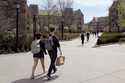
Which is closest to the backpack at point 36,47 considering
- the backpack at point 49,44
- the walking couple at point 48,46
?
the walking couple at point 48,46

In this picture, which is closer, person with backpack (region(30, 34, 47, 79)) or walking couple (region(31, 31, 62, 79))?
walking couple (region(31, 31, 62, 79))

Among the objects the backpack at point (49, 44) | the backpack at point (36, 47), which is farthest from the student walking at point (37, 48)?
the backpack at point (49, 44)

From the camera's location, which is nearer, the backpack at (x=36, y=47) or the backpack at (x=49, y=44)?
the backpack at (x=49, y=44)

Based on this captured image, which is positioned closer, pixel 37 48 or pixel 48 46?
pixel 48 46

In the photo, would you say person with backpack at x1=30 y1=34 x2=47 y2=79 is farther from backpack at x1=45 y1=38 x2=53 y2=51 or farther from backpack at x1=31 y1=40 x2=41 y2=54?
backpack at x1=45 y1=38 x2=53 y2=51

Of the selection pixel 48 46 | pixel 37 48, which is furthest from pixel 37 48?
pixel 48 46

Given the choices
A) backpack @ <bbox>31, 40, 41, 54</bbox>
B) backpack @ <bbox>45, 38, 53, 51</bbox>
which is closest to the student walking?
backpack @ <bbox>31, 40, 41, 54</bbox>

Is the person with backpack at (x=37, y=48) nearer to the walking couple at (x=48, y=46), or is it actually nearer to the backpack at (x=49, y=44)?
the walking couple at (x=48, y=46)

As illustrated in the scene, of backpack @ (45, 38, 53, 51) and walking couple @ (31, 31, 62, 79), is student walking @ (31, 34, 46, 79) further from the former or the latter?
backpack @ (45, 38, 53, 51)

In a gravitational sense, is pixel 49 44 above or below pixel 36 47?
above

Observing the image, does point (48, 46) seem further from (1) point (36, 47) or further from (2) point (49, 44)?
(1) point (36, 47)

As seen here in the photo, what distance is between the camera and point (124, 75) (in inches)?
399

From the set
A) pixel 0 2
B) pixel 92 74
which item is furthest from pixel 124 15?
pixel 92 74

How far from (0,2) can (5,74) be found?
93.3ft
